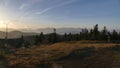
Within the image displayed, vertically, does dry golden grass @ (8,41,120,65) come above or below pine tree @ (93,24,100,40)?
below

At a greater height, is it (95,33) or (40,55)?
(95,33)

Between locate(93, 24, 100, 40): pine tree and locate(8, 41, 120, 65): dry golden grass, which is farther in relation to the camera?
locate(93, 24, 100, 40): pine tree

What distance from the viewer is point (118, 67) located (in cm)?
2559

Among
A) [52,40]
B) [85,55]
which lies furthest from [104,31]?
[85,55]

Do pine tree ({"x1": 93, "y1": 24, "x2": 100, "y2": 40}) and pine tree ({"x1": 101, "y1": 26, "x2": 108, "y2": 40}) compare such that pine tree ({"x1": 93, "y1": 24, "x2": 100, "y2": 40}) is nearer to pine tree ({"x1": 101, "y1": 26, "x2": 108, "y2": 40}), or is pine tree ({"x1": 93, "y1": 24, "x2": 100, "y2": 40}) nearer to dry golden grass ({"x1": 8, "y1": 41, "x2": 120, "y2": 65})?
pine tree ({"x1": 101, "y1": 26, "x2": 108, "y2": 40})

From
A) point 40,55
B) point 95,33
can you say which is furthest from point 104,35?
point 40,55

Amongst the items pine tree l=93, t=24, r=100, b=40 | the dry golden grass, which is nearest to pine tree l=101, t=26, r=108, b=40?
pine tree l=93, t=24, r=100, b=40

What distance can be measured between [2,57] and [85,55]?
1657 centimetres

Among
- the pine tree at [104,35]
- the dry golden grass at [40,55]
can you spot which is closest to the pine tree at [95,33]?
the pine tree at [104,35]

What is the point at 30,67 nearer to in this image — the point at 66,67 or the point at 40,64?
the point at 40,64

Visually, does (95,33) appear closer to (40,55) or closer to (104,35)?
(104,35)

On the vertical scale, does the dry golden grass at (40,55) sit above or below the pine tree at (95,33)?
below

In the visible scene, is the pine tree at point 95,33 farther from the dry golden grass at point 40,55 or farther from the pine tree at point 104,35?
the dry golden grass at point 40,55

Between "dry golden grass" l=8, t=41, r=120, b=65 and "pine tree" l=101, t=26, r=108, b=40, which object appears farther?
"pine tree" l=101, t=26, r=108, b=40
